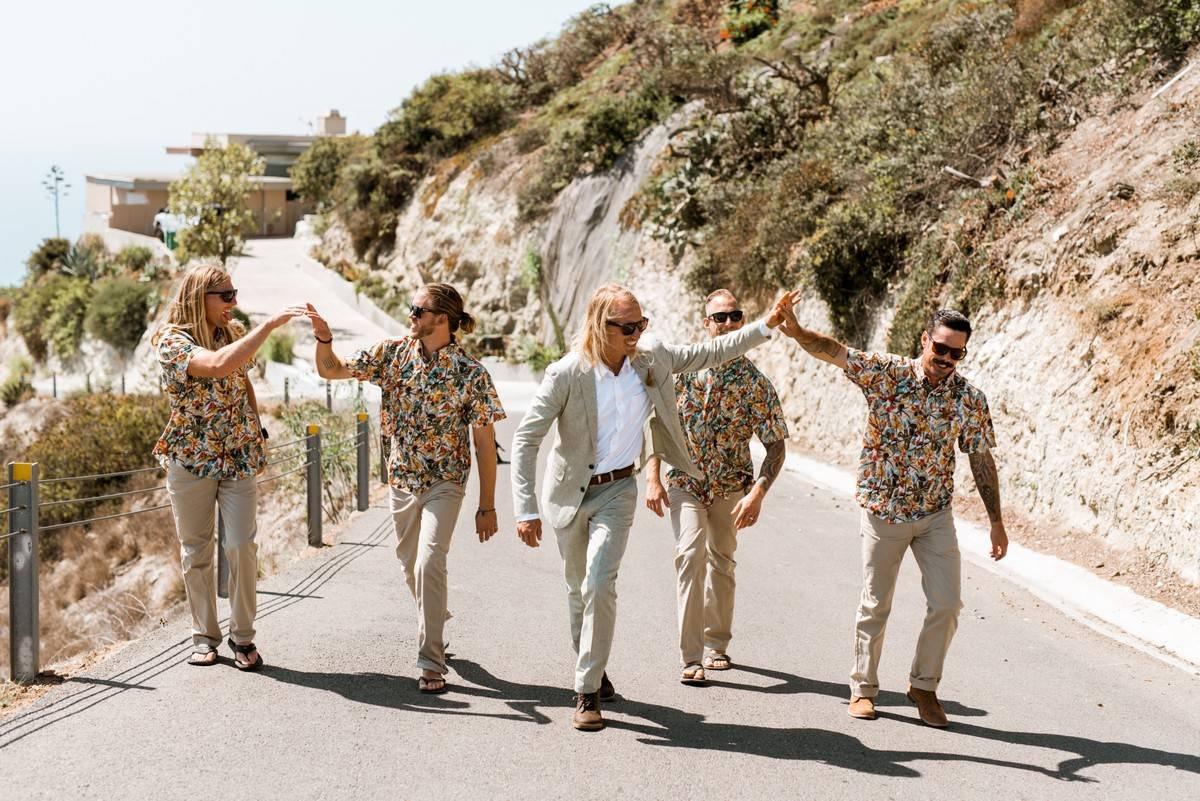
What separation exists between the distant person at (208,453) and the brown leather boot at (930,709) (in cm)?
351

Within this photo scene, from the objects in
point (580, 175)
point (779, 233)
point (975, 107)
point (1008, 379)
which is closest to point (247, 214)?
point (580, 175)

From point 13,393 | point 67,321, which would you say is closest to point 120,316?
point 67,321

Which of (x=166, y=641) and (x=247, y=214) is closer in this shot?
(x=166, y=641)

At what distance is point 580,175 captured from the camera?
33.8 meters

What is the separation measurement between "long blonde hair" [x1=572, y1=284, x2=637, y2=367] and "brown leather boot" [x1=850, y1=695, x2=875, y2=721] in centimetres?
212

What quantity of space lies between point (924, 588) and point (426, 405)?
8.75 ft

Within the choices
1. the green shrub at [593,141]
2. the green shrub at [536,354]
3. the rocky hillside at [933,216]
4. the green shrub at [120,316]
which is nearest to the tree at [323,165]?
the green shrub at [120,316]

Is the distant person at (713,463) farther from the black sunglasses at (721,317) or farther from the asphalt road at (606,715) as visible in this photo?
the asphalt road at (606,715)

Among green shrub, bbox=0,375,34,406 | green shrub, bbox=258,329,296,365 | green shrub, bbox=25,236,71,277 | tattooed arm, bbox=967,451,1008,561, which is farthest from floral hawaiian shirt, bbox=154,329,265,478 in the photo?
green shrub, bbox=25,236,71,277

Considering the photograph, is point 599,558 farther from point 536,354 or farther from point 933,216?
point 536,354

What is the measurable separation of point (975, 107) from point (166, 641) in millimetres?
13952

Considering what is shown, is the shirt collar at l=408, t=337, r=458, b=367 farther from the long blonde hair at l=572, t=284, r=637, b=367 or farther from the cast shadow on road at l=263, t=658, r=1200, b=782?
the cast shadow on road at l=263, t=658, r=1200, b=782

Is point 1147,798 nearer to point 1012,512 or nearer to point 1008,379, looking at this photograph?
point 1012,512

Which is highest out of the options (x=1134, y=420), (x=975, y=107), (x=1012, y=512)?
(x=975, y=107)
